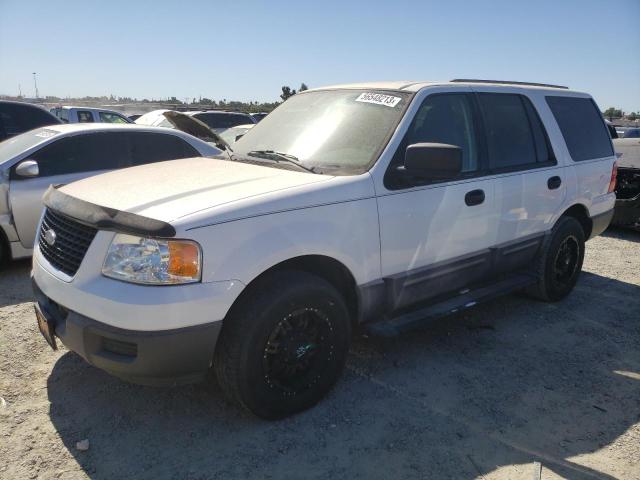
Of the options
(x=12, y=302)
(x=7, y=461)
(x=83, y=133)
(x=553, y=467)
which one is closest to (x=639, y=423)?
(x=553, y=467)

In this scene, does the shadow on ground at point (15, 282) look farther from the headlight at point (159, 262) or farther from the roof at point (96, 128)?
the headlight at point (159, 262)

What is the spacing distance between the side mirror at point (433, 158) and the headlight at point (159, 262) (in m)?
1.38

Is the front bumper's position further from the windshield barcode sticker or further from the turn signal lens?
the windshield barcode sticker

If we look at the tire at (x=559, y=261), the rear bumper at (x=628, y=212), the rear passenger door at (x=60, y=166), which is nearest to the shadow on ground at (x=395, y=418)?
the tire at (x=559, y=261)

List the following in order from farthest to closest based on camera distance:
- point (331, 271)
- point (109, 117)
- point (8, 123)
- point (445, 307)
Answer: point (109, 117), point (8, 123), point (445, 307), point (331, 271)

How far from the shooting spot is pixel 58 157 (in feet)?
17.9

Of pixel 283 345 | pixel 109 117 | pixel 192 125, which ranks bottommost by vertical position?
pixel 283 345

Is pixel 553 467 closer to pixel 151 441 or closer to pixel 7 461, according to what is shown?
pixel 151 441

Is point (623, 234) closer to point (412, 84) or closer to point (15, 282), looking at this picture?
point (412, 84)

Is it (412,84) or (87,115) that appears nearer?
(412,84)

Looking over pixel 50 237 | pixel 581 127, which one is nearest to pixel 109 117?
pixel 50 237

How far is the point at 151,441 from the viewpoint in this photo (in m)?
2.74

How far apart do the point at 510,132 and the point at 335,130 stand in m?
1.60

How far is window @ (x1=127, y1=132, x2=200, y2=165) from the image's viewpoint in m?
6.00
